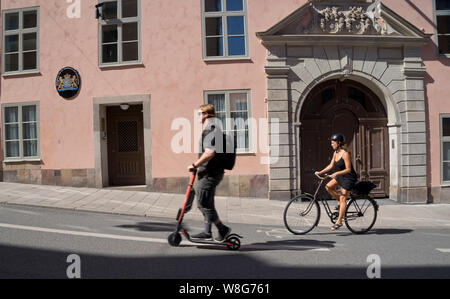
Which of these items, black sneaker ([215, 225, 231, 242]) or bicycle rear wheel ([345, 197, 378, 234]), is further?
bicycle rear wheel ([345, 197, 378, 234])

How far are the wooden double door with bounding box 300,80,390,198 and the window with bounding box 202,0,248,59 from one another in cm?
282

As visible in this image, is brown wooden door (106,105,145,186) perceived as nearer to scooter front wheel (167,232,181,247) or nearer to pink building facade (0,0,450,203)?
pink building facade (0,0,450,203)

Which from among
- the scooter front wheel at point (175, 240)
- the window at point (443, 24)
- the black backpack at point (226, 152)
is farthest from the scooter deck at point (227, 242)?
the window at point (443, 24)

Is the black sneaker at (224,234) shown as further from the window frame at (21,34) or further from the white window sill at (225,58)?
the window frame at (21,34)

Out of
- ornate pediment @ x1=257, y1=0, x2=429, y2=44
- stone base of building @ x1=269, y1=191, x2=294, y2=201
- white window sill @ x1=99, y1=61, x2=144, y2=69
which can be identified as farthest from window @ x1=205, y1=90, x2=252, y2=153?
white window sill @ x1=99, y1=61, x2=144, y2=69

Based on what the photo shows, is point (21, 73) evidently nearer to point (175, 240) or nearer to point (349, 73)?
point (175, 240)

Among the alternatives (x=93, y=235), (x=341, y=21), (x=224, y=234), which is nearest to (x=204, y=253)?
(x=224, y=234)

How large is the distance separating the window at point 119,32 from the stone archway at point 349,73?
13.3ft

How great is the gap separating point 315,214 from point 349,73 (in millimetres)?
6199

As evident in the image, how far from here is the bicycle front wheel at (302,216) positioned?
618 cm

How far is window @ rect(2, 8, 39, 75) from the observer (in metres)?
11.7

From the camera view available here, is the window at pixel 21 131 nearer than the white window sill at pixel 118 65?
No

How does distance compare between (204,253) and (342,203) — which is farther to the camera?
(342,203)

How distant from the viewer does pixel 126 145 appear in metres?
12.2
